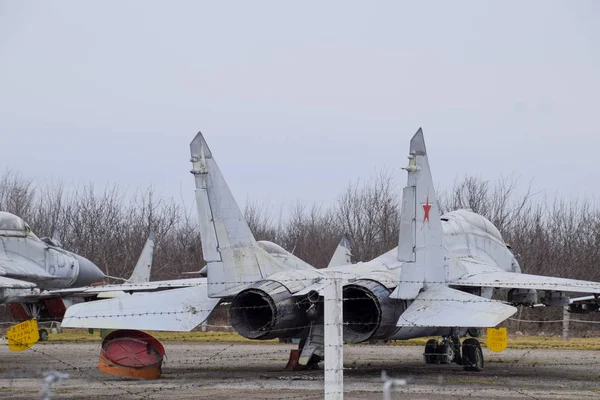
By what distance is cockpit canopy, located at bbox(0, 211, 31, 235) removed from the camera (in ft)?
70.8

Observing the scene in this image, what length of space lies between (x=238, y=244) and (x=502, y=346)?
4.38 metres

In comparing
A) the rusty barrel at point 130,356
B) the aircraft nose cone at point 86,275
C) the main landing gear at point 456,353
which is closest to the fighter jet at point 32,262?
the aircraft nose cone at point 86,275

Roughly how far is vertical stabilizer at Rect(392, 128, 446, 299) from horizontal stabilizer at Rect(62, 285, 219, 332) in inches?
122

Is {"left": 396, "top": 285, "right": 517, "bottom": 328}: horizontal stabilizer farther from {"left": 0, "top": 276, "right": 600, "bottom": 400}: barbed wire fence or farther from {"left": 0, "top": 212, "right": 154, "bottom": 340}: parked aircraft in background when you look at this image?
{"left": 0, "top": 212, "right": 154, "bottom": 340}: parked aircraft in background

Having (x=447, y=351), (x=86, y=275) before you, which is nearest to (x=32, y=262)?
(x=86, y=275)

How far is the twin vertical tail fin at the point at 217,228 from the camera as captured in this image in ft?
49.0

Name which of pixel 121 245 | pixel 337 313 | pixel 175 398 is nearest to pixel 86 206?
pixel 121 245

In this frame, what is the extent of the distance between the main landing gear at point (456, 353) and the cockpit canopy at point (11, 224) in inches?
386

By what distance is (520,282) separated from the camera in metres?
16.5

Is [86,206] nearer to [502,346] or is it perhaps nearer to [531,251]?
[531,251]

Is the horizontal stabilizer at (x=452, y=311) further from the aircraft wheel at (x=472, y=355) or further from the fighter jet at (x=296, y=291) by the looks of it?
the aircraft wheel at (x=472, y=355)

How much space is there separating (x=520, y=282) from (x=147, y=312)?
6392 mm

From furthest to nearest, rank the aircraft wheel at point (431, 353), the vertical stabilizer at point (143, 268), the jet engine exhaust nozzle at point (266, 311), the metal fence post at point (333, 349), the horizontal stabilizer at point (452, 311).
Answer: the vertical stabilizer at point (143, 268) → the aircraft wheel at point (431, 353) → the jet engine exhaust nozzle at point (266, 311) → the horizontal stabilizer at point (452, 311) → the metal fence post at point (333, 349)

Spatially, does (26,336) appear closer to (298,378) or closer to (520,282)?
(298,378)
